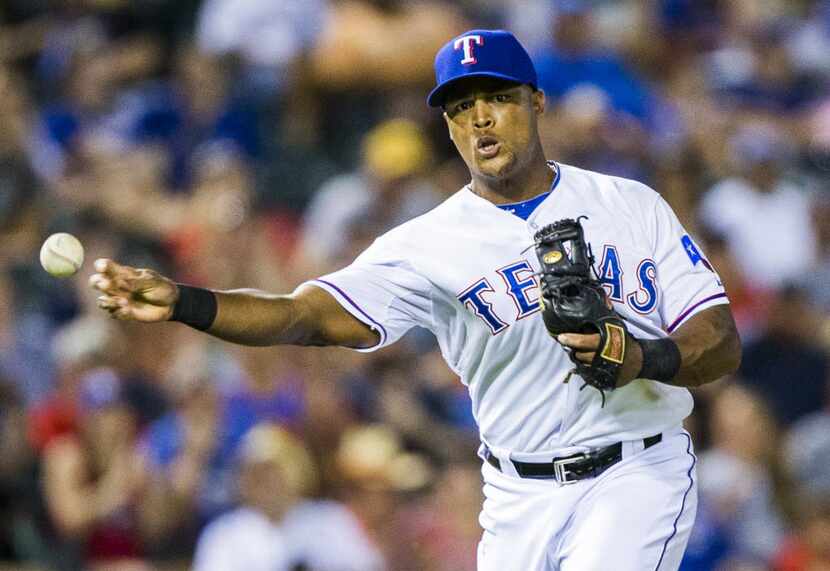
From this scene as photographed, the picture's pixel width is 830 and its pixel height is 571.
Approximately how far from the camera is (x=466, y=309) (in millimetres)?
4344

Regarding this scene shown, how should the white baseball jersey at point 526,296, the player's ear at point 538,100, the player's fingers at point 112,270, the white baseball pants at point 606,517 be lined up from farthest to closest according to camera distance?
the player's ear at point 538,100 < the white baseball jersey at point 526,296 < the white baseball pants at point 606,517 < the player's fingers at point 112,270

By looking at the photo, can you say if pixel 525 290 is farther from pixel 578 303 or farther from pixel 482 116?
pixel 482 116

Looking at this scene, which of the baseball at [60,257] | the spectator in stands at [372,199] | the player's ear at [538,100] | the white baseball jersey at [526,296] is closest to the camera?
the baseball at [60,257]

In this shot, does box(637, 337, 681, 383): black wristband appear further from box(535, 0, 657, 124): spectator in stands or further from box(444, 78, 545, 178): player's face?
box(535, 0, 657, 124): spectator in stands

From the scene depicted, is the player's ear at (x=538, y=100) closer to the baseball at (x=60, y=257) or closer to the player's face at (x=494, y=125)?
the player's face at (x=494, y=125)

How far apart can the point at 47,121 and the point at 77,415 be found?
256 centimetres

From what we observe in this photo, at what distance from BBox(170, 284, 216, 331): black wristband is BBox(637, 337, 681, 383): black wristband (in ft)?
3.89

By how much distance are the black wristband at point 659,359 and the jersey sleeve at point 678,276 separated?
0.29 meters

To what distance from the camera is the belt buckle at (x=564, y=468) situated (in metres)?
4.27

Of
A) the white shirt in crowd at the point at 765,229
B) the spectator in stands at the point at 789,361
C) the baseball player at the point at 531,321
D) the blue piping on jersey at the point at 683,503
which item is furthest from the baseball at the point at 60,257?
the white shirt in crowd at the point at 765,229

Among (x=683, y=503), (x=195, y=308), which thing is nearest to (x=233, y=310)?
(x=195, y=308)

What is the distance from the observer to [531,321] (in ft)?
14.0

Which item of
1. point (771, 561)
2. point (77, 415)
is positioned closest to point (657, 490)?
point (771, 561)

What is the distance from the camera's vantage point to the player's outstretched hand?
379 centimetres
